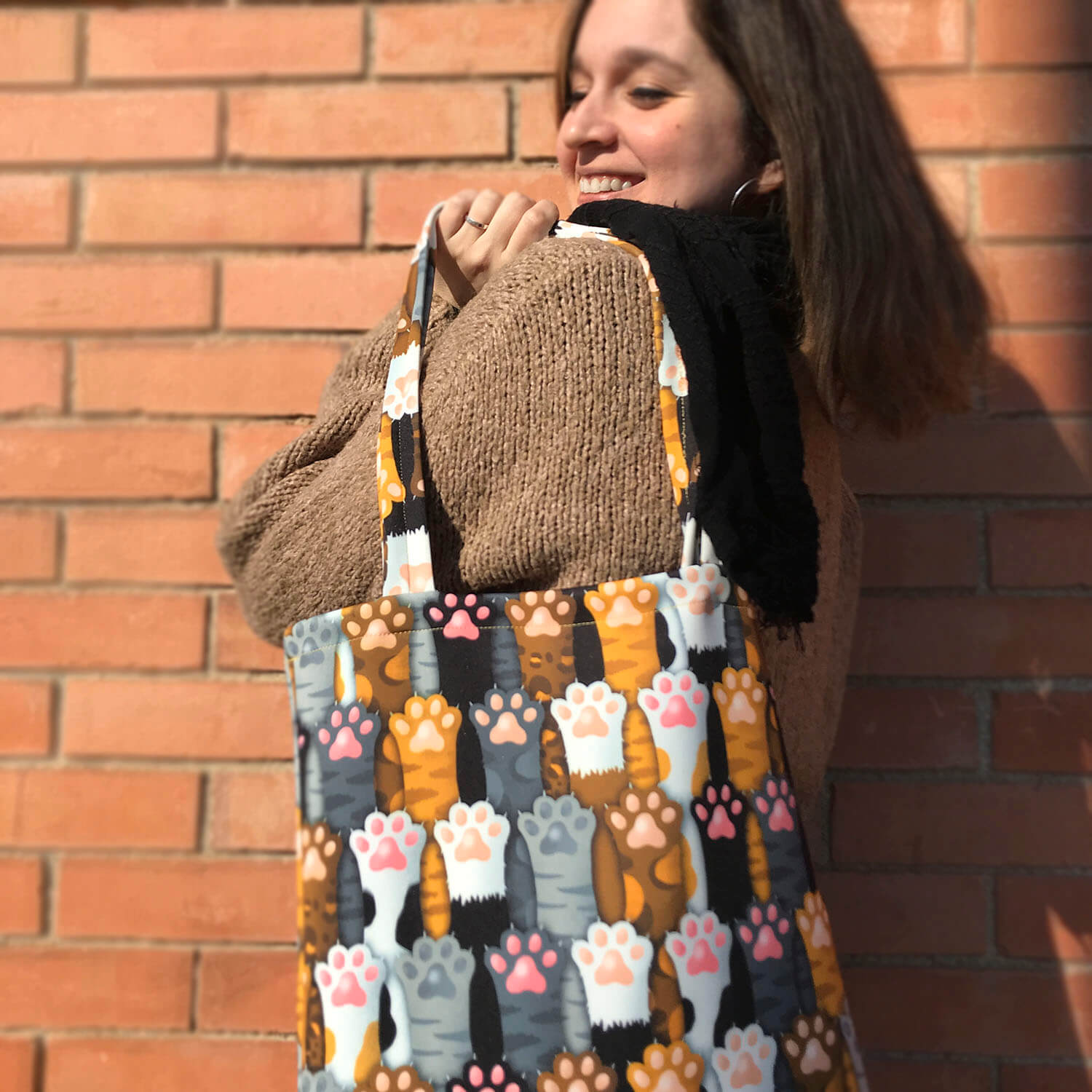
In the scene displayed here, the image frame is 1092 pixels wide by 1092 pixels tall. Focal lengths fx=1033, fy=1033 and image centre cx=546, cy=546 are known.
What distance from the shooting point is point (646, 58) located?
1250mm

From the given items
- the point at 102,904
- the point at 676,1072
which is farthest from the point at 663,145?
the point at 102,904

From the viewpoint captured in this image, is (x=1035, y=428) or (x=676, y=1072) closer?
(x=676, y=1072)

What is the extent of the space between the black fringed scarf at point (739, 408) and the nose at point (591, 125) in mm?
238

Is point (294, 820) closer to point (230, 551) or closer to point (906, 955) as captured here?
point (230, 551)

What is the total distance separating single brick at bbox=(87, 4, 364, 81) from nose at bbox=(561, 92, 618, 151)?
0.54 m

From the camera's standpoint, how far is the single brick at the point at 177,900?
63.5 inches

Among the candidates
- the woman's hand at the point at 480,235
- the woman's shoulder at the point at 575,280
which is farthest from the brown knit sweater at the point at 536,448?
the woman's hand at the point at 480,235

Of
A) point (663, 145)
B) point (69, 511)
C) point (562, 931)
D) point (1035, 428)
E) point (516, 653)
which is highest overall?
point (663, 145)

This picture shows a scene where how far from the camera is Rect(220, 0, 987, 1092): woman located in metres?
0.99

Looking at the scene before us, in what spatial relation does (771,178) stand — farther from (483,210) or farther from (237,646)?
(237,646)

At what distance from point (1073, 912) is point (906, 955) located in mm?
257

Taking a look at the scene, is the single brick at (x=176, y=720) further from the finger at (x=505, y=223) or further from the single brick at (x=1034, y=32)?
the single brick at (x=1034, y=32)

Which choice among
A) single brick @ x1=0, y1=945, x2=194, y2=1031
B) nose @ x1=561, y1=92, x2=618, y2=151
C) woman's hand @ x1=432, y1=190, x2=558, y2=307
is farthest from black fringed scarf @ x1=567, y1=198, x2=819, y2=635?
single brick @ x1=0, y1=945, x2=194, y2=1031

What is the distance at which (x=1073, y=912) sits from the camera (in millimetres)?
1560
